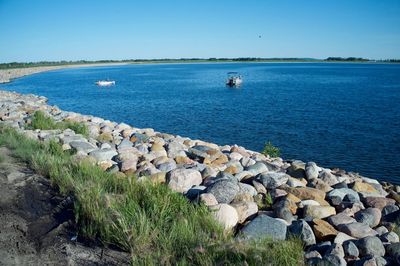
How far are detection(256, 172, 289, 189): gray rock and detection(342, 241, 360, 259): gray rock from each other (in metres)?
2.45

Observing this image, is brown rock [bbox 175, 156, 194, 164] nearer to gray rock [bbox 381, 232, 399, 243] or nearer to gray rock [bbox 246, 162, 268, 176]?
gray rock [bbox 246, 162, 268, 176]

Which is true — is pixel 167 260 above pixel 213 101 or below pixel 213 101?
above

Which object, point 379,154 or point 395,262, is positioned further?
point 379,154

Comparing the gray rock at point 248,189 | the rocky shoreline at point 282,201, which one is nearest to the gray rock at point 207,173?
the rocky shoreline at point 282,201

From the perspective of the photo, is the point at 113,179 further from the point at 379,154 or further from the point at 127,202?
the point at 379,154

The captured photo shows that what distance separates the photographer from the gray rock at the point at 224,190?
234 inches

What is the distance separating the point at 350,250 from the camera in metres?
4.57

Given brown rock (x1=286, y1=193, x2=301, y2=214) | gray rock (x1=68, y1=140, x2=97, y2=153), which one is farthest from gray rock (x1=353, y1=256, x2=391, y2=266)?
gray rock (x1=68, y1=140, x2=97, y2=153)

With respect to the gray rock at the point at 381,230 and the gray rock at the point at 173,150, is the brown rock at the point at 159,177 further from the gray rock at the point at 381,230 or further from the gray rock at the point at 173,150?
the gray rock at the point at 381,230

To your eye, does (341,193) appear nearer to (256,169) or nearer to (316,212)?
(316,212)

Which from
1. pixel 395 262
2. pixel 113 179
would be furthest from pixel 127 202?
pixel 395 262

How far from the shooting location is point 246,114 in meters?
32.8

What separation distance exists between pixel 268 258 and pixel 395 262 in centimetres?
183

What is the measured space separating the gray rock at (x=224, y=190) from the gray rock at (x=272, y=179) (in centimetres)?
111
